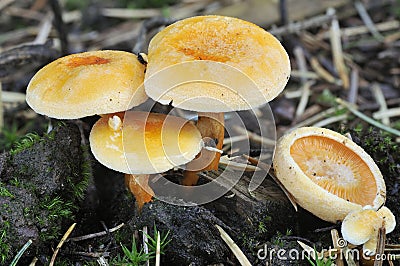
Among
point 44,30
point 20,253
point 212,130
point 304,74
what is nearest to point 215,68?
point 212,130

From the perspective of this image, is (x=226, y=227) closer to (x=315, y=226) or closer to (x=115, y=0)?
(x=315, y=226)

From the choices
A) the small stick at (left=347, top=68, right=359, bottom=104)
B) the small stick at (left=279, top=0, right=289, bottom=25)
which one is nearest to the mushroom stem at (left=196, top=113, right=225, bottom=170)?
the small stick at (left=347, top=68, right=359, bottom=104)

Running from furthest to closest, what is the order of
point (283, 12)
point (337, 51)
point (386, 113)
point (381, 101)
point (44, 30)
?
point (44, 30)
point (337, 51)
point (283, 12)
point (381, 101)
point (386, 113)

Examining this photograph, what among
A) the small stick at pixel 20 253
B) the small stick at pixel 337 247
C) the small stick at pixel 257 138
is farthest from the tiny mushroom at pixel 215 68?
the small stick at pixel 257 138

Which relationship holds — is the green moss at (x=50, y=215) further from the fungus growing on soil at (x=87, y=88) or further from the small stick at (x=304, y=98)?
the small stick at (x=304, y=98)

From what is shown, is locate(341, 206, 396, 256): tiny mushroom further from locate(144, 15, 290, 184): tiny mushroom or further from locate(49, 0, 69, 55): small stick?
locate(49, 0, 69, 55): small stick

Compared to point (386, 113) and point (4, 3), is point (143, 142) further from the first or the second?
point (4, 3)
